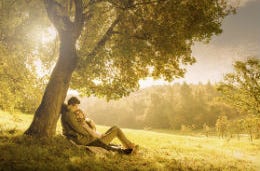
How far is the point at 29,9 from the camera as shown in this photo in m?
18.0

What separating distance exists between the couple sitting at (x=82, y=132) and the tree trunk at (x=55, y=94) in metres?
0.66

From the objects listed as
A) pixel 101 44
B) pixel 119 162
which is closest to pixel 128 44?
pixel 101 44

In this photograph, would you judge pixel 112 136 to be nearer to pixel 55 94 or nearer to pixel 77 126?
pixel 77 126

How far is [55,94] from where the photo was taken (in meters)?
13.5

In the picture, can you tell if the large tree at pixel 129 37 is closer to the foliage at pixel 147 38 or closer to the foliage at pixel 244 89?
the foliage at pixel 147 38

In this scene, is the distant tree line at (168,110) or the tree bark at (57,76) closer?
the tree bark at (57,76)

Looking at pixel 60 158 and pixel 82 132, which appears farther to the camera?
pixel 82 132

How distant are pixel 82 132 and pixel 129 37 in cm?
569

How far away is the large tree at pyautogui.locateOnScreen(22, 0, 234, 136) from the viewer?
536 inches

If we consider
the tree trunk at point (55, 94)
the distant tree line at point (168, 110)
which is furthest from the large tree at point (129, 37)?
the distant tree line at point (168, 110)

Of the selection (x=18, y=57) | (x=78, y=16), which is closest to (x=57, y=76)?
(x=78, y=16)

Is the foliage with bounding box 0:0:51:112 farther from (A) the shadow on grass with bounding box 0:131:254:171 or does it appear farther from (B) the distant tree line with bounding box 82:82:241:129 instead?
(B) the distant tree line with bounding box 82:82:241:129

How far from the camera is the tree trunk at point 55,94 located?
1316 cm

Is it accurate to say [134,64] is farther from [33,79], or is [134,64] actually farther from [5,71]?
[5,71]
